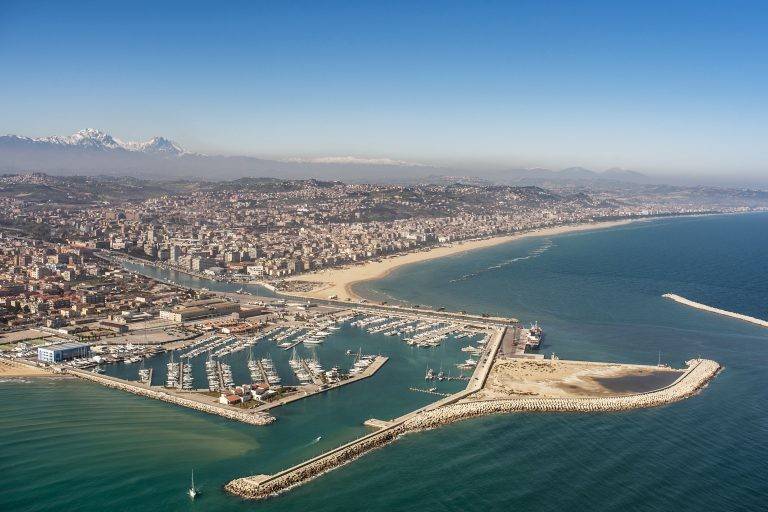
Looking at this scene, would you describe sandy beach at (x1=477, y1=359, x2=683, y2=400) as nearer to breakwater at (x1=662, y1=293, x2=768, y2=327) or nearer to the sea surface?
the sea surface

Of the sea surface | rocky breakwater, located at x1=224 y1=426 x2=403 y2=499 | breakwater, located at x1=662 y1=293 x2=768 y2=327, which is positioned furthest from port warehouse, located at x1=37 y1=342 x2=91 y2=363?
breakwater, located at x1=662 y1=293 x2=768 y2=327

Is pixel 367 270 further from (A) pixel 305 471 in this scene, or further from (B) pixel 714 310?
(A) pixel 305 471

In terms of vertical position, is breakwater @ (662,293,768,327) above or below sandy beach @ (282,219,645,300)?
above

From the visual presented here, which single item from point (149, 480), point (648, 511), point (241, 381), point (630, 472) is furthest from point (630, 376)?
point (149, 480)

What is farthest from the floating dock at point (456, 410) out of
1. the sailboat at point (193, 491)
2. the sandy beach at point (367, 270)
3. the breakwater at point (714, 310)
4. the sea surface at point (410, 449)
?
the sandy beach at point (367, 270)

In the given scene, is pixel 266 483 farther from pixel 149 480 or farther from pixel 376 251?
pixel 376 251

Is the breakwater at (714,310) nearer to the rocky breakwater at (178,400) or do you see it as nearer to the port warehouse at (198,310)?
the port warehouse at (198,310)

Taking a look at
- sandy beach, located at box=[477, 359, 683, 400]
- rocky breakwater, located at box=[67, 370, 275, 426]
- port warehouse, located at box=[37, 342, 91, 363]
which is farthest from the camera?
port warehouse, located at box=[37, 342, 91, 363]
